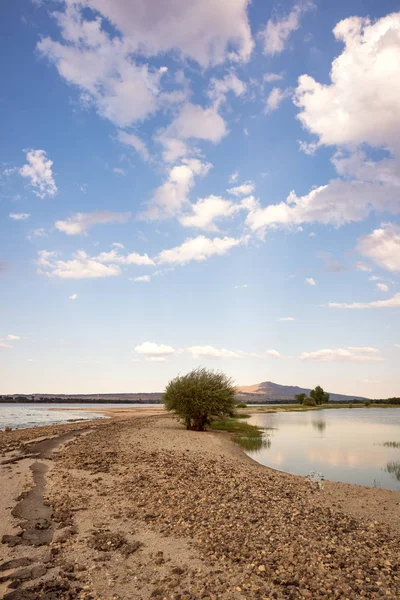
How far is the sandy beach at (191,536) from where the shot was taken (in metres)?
8.52

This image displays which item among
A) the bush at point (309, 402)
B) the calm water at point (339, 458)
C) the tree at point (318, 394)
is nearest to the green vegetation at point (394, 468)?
the calm water at point (339, 458)

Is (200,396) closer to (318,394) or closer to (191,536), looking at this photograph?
(191,536)

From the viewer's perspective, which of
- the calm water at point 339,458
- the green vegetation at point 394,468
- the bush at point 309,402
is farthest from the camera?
the bush at point 309,402

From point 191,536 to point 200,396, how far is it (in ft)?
105

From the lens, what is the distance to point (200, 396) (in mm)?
43062

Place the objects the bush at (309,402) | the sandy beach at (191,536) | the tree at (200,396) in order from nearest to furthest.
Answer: the sandy beach at (191,536) < the tree at (200,396) < the bush at (309,402)

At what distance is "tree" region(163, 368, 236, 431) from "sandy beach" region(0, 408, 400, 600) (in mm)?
22556

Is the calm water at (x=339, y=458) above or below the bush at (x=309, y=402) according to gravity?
above

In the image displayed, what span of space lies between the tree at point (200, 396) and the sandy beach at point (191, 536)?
22.6 m

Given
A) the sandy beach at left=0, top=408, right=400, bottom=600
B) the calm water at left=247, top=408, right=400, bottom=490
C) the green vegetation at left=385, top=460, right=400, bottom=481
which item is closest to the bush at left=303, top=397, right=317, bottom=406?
the calm water at left=247, top=408, right=400, bottom=490

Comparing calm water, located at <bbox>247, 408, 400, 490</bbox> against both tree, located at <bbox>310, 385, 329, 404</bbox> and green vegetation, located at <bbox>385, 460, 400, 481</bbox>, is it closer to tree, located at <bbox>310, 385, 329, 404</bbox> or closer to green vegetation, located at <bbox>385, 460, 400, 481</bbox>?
green vegetation, located at <bbox>385, 460, 400, 481</bbox>

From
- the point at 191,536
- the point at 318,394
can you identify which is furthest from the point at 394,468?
the point at 318,394

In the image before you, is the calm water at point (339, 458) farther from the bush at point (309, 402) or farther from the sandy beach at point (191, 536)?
the bush at point (309, 402)

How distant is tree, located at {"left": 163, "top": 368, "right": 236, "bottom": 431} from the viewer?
43344mm
